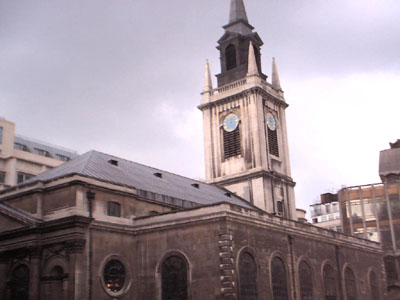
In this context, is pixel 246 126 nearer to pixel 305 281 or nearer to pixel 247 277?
pixel 305 281

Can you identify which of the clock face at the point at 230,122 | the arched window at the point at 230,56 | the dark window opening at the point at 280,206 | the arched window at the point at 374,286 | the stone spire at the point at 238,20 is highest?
the stone spire at the point at 238,20

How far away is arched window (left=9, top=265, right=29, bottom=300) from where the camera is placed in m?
42.6

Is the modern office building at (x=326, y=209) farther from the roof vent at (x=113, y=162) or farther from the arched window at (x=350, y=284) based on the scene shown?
the roof vent at (x=113, y=162)

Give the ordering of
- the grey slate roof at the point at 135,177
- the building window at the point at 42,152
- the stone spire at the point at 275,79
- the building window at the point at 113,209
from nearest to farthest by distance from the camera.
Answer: the building window at the point at 113,209
the grey slate roof at the point at 135,177
the stone spire at the point at 275,79
the building window at the point at 42,152

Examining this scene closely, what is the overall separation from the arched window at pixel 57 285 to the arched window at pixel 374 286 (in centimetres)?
3481

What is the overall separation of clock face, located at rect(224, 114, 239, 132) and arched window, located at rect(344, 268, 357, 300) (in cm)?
2021

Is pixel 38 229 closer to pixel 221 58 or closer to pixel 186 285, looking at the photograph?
pixel 186 285

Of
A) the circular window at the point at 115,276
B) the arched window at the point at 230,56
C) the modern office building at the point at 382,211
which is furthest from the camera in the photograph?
the modern office building at the point at 382,211

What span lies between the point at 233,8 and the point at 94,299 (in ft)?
144

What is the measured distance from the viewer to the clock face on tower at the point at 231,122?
218 feet

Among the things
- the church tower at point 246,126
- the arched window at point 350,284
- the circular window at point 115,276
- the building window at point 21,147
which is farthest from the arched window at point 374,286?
the building window at point 21,147

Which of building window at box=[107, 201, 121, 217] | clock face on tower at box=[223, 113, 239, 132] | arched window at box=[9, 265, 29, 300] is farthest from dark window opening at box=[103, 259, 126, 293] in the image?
clock face on tower at box=[223, 113, 239, 132]

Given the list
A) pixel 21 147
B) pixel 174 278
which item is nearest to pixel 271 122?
pixel 174 278

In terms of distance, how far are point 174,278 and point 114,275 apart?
14.5 feet
